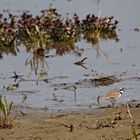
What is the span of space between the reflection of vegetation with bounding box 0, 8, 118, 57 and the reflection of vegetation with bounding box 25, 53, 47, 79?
389mm

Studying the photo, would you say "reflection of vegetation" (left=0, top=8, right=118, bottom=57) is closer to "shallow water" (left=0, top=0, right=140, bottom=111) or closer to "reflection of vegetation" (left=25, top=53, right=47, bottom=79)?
"shallow water" (left=0, top=0, right=140, bottom=111)

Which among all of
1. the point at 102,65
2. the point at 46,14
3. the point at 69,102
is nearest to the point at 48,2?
the point at 46,14

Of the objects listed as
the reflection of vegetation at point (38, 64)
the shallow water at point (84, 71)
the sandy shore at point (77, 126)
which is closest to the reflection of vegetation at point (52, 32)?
the shallow water at point (84, 71)

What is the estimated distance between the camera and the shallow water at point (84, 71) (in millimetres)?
8008

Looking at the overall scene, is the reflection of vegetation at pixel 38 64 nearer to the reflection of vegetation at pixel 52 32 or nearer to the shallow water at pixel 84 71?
the shallow water at pixel 84 71

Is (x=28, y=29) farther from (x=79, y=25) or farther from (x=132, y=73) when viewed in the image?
(x=132, y=73)

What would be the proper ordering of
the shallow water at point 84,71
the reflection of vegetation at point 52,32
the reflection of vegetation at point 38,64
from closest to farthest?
the shallow water at point 84,71, the reflection of vegetation at point 38,64, the reflection of vegetation at point 52,32

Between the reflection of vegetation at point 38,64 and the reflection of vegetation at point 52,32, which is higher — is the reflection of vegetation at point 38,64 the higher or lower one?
the lower one

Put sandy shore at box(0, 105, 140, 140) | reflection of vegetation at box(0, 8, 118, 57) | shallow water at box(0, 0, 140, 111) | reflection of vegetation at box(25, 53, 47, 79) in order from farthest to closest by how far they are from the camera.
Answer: reflection of vegetation at box(0, 8, 118, 57)
reflection of vegetation at box(25, 53, 47, 79)
shallow water at box(0, 0, 140, 111)
sandy shore at box(0, 105, 140, 140)

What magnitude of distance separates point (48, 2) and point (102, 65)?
6983 millimetres

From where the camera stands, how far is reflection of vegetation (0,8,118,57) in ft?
38.3

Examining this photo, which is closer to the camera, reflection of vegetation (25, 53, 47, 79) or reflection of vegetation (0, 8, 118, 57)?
reflection of vegetation (25, 53, 47, 79)

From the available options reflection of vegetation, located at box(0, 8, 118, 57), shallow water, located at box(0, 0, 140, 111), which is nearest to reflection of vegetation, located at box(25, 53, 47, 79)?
shallow water, located at box(0, 0, 140, 111)

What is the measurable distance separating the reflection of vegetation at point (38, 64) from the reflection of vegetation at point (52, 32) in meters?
0.39
